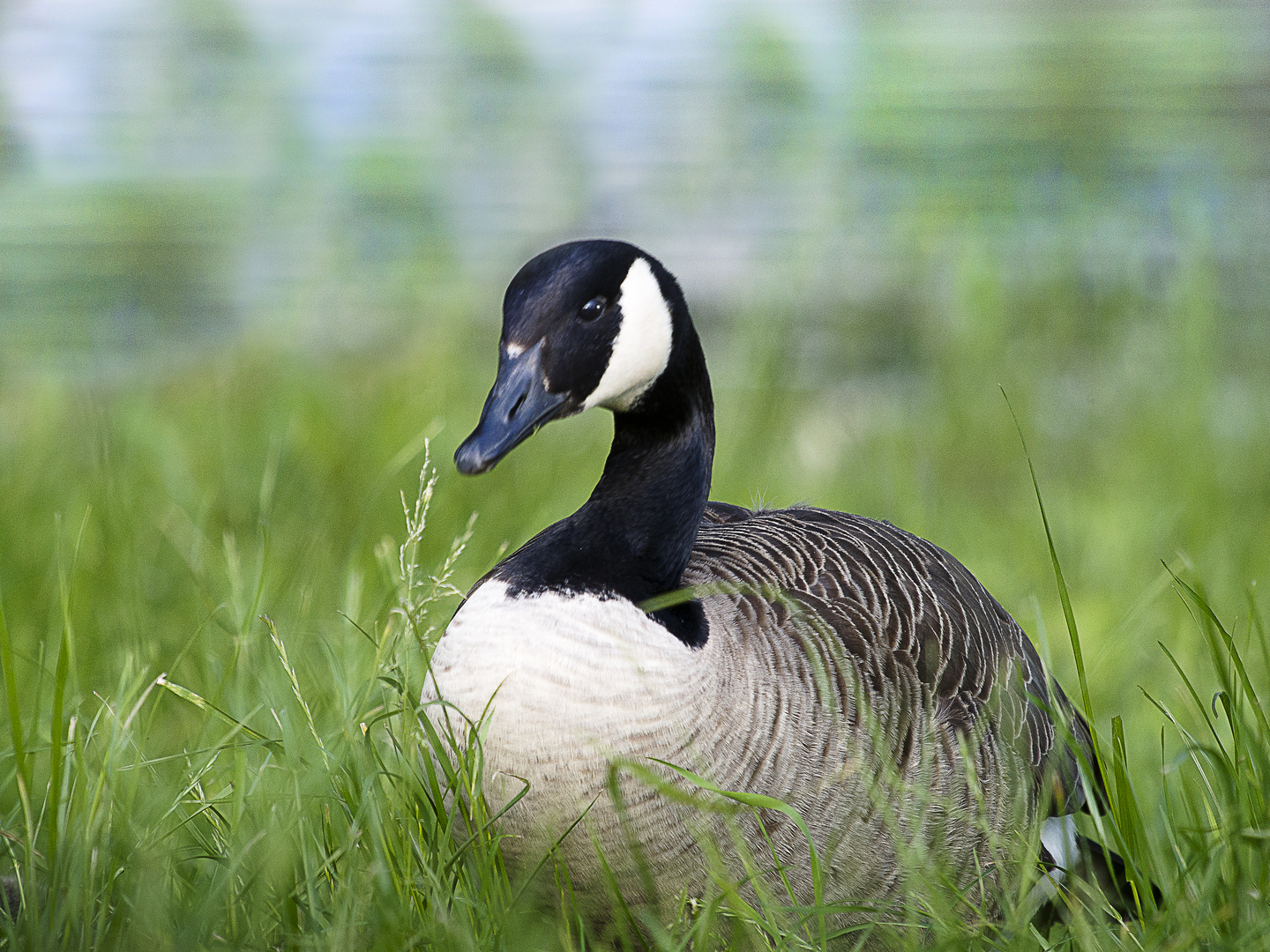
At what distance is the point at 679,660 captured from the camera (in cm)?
172

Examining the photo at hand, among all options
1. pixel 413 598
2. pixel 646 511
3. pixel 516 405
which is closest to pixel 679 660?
pixel 646 511

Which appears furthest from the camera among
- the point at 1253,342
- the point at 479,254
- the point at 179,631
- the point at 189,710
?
the point at 479,254

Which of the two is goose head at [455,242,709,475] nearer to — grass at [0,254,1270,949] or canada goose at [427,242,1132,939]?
canada goose at [427,242,1132,939]

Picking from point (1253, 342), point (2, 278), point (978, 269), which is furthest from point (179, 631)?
point (1253, 342)

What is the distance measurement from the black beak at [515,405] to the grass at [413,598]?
0.66 feet

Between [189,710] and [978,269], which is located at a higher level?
[978,269]

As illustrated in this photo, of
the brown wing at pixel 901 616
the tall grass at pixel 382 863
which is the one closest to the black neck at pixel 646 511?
the brown wing at pixel 901 616

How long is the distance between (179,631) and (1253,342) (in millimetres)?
4375

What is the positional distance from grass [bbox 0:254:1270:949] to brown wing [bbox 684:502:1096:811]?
0.16 m

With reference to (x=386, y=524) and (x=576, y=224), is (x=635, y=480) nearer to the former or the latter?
(x=386, y=524)

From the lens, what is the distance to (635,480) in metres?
1.93

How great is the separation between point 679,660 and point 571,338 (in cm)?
48

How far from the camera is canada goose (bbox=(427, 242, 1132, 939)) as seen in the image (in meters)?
1.65

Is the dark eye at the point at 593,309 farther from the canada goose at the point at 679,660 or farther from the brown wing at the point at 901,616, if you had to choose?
the brown wing at the point at 901,616
